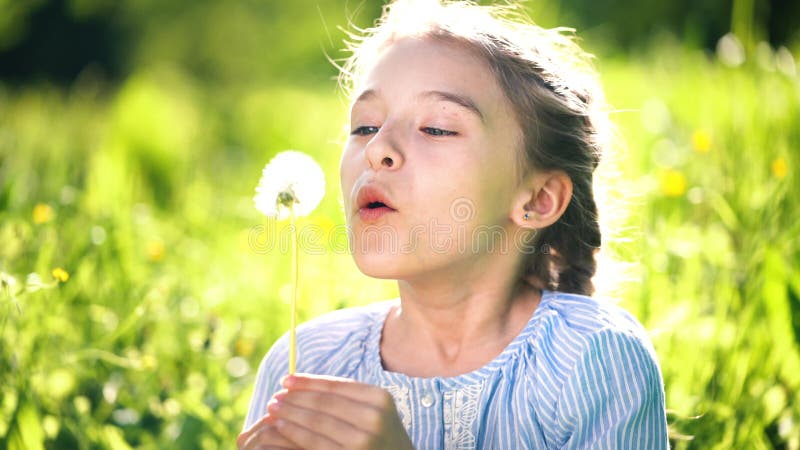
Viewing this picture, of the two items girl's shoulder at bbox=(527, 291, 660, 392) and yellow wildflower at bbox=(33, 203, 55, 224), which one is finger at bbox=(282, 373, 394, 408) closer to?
girl's shoulder at bbox=(527, 291, 660, 392)

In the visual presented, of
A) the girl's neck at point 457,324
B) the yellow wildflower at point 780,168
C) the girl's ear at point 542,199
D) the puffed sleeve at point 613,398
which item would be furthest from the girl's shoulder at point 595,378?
the yellow wildflower at point 780,168

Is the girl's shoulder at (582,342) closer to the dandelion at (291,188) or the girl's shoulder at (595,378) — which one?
the girl's shoulder at (595,378)

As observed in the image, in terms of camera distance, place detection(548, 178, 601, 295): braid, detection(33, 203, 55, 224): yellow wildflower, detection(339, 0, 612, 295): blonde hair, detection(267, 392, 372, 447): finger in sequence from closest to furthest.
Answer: detection(267, 392, 372, 447): finger → detection(339, 0, 612, 295): blonde hair → detection(548, 178, 601, 295): braid → detection(33, 203, 55, 224): yellow wildflower

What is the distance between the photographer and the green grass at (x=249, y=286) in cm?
192

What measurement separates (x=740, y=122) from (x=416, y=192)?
2.04 m

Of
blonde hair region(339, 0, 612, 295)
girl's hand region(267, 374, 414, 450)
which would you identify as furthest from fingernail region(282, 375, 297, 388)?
blonde hair region(339, 0, 612, 295)

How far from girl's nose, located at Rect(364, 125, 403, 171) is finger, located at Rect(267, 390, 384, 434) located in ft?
1.30

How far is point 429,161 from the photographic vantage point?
158 centimetres

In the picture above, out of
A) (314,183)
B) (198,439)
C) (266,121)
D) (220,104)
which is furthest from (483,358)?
(220,104)

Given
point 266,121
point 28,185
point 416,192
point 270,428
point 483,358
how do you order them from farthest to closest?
point 266,121, point 28,185, point 483,358, point 416,192, point 270,428

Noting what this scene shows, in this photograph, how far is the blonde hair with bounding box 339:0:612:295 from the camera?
1.73m

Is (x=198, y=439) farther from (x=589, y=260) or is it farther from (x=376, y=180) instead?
(x=589, y=260)

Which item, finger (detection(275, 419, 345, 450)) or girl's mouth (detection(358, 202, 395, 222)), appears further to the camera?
girl's mouth (detection(358, 202, 395, 222))

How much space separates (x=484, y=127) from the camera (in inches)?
65.2
